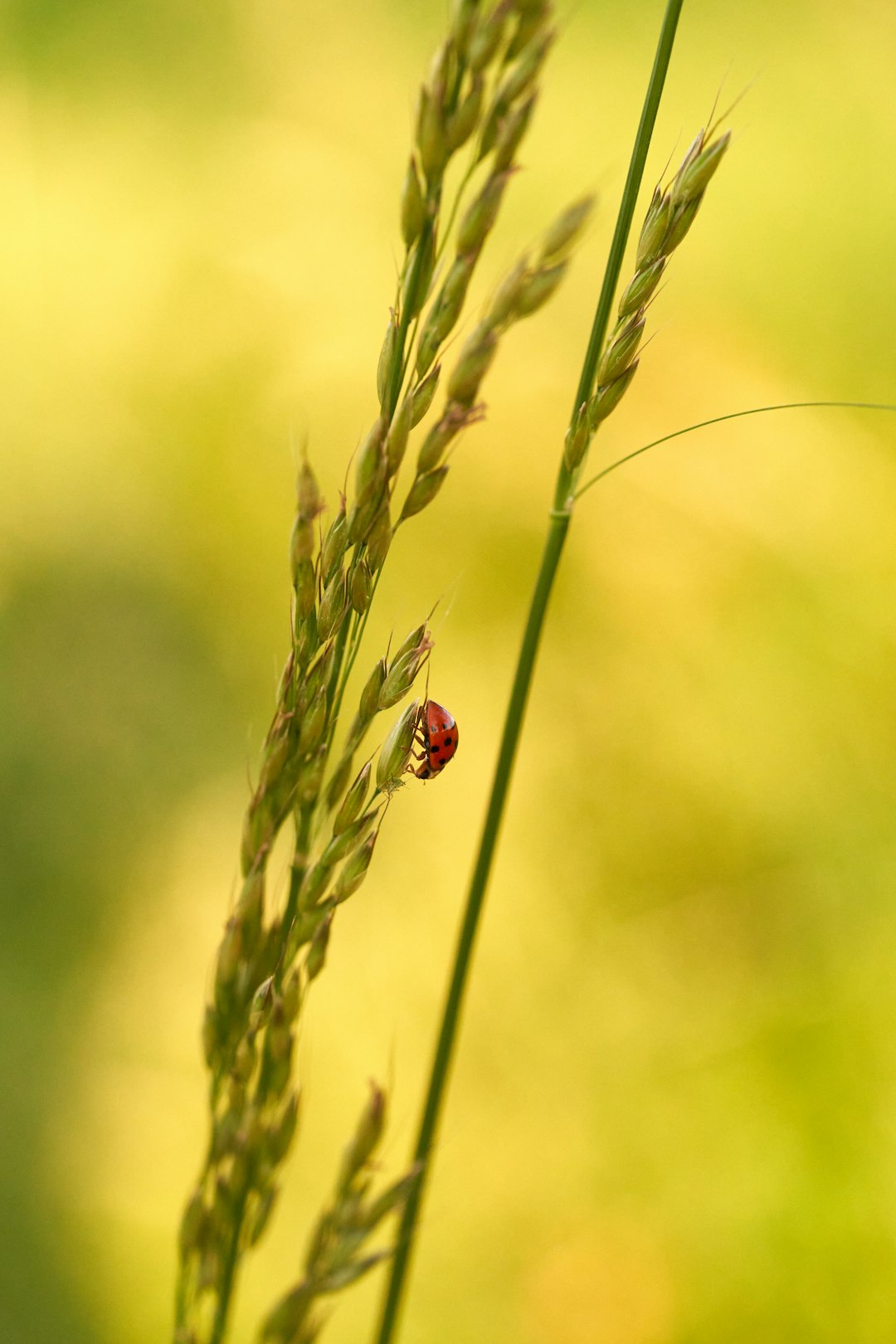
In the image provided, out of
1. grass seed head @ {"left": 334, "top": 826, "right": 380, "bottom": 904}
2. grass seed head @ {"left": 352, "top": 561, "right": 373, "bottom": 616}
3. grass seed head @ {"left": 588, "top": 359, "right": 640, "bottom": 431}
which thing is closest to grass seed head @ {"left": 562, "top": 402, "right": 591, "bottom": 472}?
grass seed head @ {"left": 588, "top": 359, "right": 640, "bottom": 431}

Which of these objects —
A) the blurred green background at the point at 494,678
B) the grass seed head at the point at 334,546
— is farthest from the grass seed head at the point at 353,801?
the blurred green background at the point at 494,678

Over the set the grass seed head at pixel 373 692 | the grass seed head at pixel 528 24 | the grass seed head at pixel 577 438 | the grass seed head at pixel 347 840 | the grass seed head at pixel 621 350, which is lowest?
the grass seed head at pixel 347 840

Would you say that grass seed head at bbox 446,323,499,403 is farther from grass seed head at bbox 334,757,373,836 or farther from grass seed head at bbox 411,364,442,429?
grass seed head at bbox 334,757,373,836

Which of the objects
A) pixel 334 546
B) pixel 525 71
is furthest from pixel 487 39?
pixel 334 546

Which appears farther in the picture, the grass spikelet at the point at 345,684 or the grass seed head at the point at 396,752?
the grass seed head at the point at 396,752

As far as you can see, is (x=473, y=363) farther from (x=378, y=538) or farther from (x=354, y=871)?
(x=354, y=871)

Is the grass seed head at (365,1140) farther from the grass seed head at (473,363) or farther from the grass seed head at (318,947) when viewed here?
the grass seed head at (473,363)
